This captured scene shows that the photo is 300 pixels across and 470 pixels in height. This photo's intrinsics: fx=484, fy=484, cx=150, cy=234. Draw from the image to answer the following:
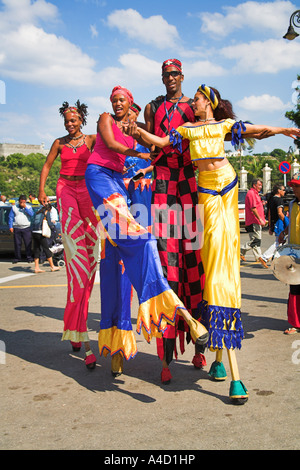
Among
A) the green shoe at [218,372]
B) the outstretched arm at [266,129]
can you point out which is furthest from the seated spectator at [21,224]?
the outstretched arm at [266,129]

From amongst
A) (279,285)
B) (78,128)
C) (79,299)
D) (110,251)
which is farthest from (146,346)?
(279,285)

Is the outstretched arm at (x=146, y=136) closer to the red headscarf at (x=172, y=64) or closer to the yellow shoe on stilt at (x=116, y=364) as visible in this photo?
the red headscarf at (x=172, y=64)

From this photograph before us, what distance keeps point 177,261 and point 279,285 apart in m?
5.07

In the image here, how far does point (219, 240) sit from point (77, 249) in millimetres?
1649

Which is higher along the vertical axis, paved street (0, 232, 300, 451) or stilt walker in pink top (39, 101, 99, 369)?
stilt walker in pink top (39, 101, 99, 369)

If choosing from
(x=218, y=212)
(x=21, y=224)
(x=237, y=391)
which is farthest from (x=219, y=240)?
(x=21, y=224)

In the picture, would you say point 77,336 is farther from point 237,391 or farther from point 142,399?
point 237,391

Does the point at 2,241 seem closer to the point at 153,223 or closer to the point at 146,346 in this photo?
the point at 146,346

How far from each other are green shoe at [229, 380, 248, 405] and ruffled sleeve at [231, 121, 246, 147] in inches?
72.1

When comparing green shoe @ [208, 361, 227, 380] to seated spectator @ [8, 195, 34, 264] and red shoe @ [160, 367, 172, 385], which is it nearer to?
red shoe @ [160, 367, 172, 385]

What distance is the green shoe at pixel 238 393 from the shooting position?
339cm

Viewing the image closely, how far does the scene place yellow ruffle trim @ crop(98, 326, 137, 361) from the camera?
4160mm

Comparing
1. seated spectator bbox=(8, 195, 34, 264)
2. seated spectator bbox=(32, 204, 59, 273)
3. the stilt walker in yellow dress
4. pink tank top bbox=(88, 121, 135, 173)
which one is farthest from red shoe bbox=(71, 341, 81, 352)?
seated spectator bbox=(8, 195, 34, 264)

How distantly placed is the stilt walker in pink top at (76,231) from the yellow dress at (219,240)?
137 centimetres
